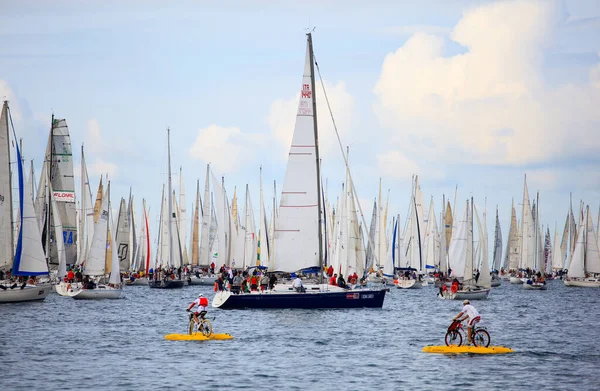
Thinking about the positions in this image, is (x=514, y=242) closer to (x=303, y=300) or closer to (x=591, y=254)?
(x=591, y=254)

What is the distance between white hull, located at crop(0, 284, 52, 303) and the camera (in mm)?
61562

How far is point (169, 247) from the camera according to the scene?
100438 millimetres

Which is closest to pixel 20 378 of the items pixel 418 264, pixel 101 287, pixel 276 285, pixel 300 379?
pixel 300 379

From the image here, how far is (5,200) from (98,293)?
13869 mm

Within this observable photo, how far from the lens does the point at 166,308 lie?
2579 inches

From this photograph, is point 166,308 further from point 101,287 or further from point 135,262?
point 135,262

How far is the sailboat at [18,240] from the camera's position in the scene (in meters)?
61.1

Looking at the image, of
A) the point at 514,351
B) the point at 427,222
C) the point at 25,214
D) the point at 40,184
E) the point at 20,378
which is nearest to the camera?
the point at 20,378

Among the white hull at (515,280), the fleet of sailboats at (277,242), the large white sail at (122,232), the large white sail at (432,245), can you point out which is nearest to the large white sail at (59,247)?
the fleet of sailboats at (277,242)

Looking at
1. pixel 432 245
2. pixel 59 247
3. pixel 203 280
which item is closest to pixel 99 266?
pixel 59 247

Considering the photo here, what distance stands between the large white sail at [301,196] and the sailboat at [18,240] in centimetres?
1779

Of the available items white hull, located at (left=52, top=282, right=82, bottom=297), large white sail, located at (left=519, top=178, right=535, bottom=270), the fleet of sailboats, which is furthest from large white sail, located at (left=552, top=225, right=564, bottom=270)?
white hull, located at (left=52, top=282, right=82, bottom=297)

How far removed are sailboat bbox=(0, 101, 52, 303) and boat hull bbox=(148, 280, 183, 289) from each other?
105ft

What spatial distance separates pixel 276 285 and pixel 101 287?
24.7m
